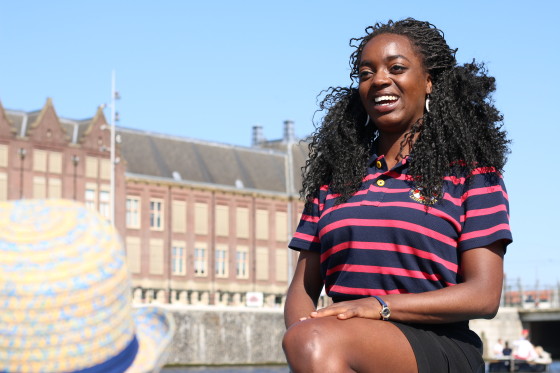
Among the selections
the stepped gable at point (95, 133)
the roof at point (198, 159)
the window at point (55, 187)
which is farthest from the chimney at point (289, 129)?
the window at point (55, 187)

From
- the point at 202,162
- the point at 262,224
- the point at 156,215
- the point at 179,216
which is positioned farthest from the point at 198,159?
the point at 156,215

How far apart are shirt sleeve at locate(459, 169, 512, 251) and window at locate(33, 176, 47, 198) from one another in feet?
187

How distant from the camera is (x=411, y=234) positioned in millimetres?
3080

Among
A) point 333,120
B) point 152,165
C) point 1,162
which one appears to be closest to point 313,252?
point 333,120

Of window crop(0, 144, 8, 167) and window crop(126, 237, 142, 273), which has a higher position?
window crop(0, 144, 8, 167)

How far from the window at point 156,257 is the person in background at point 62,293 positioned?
62.0m

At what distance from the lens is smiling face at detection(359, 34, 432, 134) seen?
10.9 ft

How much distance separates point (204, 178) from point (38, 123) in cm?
1353

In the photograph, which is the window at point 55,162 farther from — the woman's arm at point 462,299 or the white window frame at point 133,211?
the woman's arm at point 462,299

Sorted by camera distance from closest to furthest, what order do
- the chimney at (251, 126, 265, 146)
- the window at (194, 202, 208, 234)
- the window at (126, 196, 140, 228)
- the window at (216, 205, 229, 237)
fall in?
the window at (126, 196, 140, 228)
the window at (194, 202, 208, 234)
the window at (216, 205, 229, 237)
the chimney at (251, 126, 265, 146)

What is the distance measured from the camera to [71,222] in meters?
3.02

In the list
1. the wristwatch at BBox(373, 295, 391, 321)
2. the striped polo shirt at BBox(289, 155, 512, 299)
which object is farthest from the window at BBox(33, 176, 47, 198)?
the wristwatch at BBox(373, 295, 391, 321)

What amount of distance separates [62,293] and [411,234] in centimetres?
91

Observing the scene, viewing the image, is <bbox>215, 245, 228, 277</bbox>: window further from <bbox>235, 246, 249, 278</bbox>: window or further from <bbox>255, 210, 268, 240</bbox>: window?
<bbox>255, 210, 268, 240</bbox>: window
